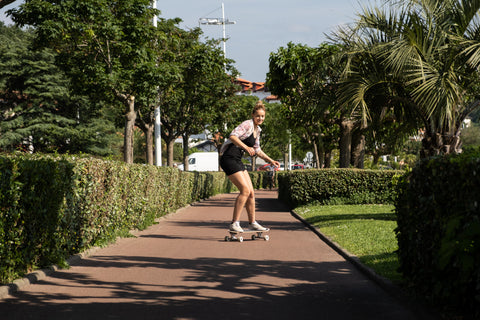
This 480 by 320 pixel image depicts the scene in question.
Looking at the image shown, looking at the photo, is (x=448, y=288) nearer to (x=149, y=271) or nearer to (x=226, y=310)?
(x=226, y=310)

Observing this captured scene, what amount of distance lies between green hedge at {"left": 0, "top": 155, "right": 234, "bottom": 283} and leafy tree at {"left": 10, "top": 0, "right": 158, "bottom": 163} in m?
5.77

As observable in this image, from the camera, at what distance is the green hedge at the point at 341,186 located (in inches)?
751

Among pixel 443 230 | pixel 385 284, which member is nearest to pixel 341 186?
pixel 385 284

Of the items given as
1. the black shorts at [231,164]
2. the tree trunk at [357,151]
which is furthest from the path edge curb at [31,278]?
the tree trunk at [357,151]

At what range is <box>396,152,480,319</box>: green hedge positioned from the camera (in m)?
3.93

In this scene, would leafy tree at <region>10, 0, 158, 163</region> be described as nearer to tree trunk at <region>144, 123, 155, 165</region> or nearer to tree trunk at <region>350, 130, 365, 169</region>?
tree trunk at <region>144, 123, 155, 165</region>

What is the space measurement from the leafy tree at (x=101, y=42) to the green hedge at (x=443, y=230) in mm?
12804

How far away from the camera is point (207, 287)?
19.7 ft

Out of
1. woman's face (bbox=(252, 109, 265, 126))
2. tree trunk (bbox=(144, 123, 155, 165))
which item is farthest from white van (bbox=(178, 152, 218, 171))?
woman's face (bbox=(252, 109, 265, 126))

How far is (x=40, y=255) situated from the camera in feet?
22.5

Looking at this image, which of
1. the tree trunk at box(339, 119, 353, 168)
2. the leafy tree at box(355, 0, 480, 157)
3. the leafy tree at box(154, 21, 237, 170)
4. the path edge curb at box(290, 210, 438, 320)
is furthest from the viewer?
the leafy tree at box(154, 21, 237, 170)

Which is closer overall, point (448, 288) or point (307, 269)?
point (448, 288)

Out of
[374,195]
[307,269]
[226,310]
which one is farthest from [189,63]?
[226,310]

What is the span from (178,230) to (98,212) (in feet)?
11.3
